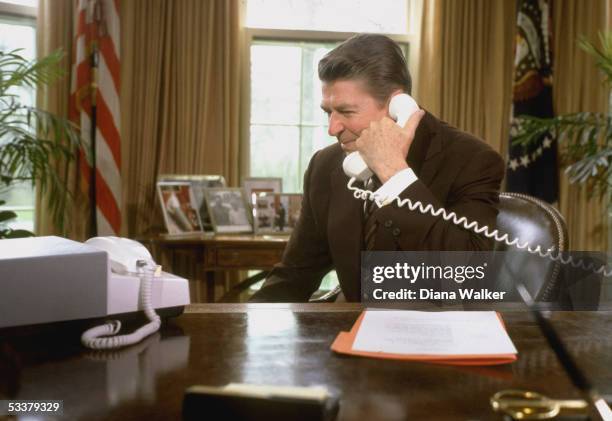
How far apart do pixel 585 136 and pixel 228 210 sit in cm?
199

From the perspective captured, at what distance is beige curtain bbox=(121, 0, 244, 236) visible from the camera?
11.7 ft

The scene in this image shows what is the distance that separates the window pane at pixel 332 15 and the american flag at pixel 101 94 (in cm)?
93

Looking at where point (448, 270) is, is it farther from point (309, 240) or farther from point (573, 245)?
point (573, 245)

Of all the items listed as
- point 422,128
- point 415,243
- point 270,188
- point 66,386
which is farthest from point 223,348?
point 270,188

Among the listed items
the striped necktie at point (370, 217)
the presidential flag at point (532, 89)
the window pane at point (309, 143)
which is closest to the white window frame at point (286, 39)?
the window pane at point (309, 143)

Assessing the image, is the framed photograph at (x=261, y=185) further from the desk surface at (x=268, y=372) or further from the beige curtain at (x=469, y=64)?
the desk surface at (x=268, y=372)

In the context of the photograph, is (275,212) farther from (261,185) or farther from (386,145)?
(386,145)

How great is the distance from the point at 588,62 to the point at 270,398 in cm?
376

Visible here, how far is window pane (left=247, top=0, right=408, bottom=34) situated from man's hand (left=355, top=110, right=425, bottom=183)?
2492 mm

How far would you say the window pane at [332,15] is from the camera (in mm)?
3904

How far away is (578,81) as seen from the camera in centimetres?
382

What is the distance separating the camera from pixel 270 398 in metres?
0.62

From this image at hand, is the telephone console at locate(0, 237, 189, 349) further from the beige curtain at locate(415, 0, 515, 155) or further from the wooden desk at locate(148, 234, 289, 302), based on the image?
the beige curtain at locate(415, 0, 515, 155)

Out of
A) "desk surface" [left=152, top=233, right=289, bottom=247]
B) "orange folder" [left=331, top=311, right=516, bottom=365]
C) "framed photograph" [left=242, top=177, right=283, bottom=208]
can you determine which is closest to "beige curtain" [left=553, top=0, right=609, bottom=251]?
"framed photograph" [left=242, top=177, right=283, bottom=208]
